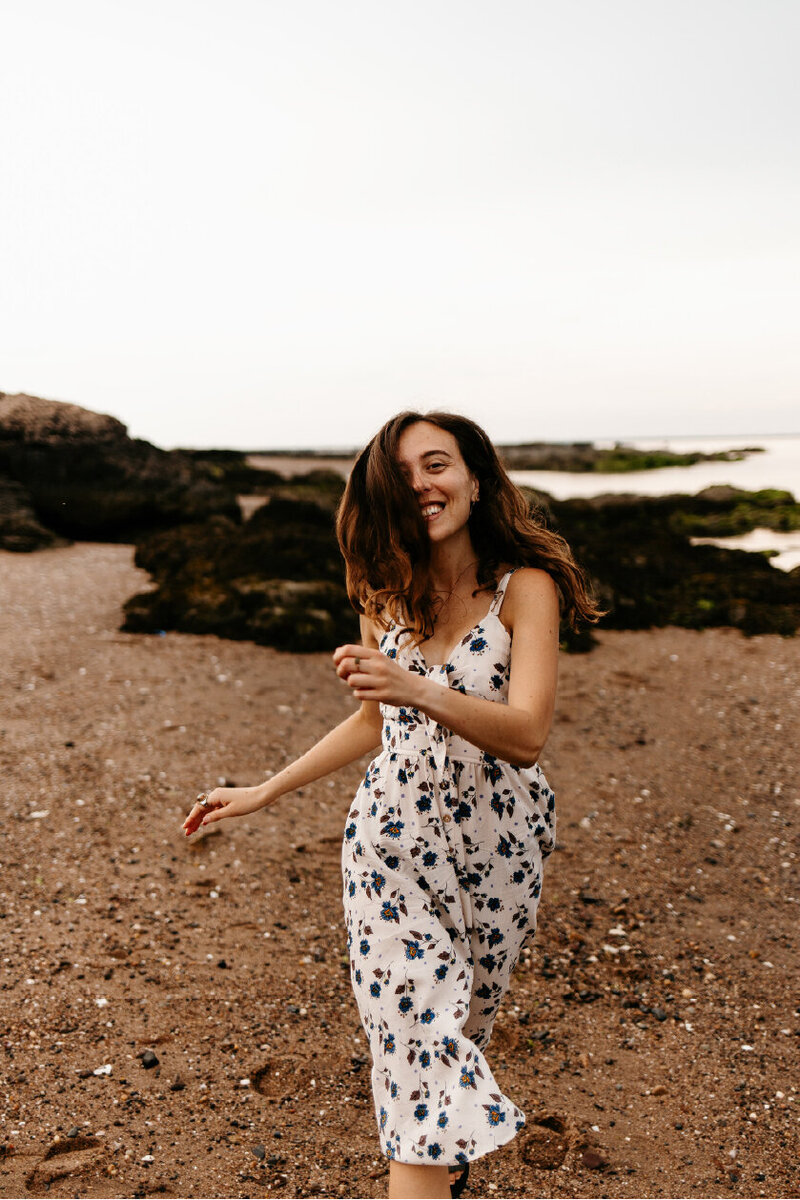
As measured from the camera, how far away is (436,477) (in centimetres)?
279

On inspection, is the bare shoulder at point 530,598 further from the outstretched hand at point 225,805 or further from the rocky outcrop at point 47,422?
the rocky outcrop at point 47,422

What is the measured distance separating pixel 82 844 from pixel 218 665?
3.38m

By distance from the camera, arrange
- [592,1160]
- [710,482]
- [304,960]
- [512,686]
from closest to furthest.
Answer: [512,686] → [592,1160] → [304,960] → [710,482]

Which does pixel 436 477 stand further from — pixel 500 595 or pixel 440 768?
pixel 440 768

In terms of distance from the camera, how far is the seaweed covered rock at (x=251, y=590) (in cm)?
967

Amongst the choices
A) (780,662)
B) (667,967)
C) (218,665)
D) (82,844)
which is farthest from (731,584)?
(82,844)

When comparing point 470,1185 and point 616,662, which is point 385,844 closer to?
point 470,1185

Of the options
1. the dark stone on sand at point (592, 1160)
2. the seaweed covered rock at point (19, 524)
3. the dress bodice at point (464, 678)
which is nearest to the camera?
the dress bodice at point (464, 678)

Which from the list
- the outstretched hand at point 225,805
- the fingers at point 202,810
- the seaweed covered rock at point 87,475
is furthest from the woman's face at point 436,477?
the seaweed covered rock at point 87,475

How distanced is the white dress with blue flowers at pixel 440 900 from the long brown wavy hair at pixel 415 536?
113 mm

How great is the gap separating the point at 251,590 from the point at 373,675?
26.9ft

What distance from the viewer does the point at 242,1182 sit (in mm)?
3244

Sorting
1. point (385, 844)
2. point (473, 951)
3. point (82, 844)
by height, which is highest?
point (385, 844)

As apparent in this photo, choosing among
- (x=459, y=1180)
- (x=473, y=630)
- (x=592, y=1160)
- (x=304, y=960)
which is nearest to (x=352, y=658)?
(x=473, y=630)
